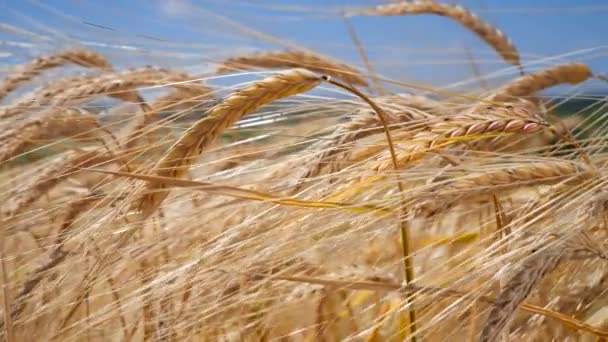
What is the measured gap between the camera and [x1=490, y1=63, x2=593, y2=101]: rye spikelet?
4.76 feet

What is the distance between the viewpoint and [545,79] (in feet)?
5.00

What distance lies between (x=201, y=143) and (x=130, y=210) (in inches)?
5.0

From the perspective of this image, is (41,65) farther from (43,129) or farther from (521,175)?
(521,175)

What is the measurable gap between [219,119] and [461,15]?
123cm

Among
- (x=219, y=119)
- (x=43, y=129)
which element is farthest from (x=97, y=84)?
(x=219, y=119)

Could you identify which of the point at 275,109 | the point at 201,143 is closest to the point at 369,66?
the point at 275,109

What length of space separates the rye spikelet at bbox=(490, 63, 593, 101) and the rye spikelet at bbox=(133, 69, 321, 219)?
0.66m

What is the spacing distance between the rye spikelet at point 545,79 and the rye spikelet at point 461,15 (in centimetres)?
25

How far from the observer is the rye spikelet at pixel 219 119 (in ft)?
2.98

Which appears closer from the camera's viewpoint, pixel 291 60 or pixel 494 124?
pixel 494 124

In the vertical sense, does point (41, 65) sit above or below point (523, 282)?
above

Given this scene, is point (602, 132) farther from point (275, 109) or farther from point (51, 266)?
point (51, 266)

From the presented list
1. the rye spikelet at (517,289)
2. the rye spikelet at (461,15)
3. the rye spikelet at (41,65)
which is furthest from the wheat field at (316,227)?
the rye spikelet at (461,15)

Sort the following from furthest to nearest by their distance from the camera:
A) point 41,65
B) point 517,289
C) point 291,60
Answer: point 41,65 → point 291,60 → point 517,289
